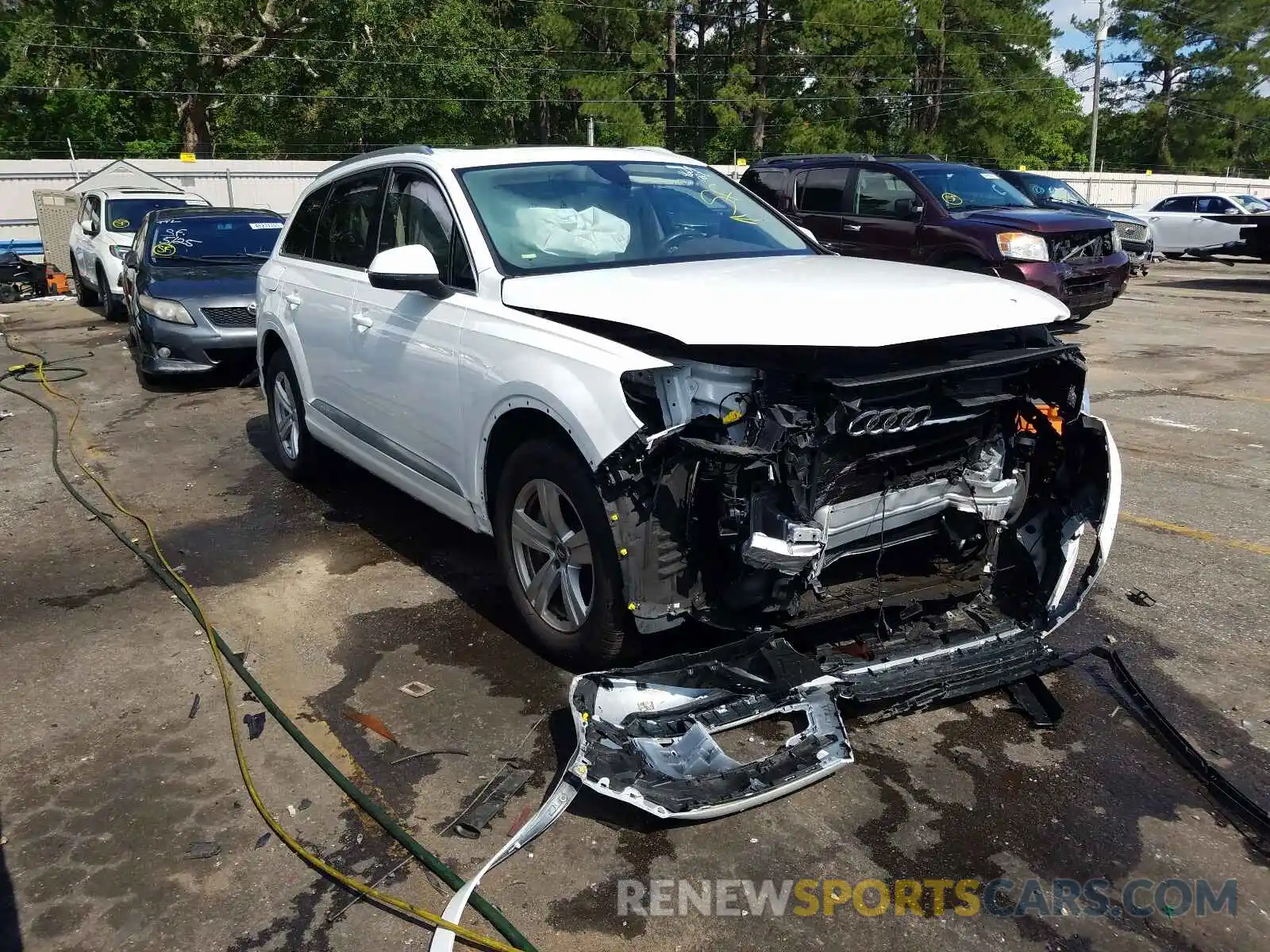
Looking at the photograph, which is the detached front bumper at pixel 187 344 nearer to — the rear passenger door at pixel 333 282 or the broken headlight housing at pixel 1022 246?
the rear passenger door at pixel 333 282

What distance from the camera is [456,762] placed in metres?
3.55

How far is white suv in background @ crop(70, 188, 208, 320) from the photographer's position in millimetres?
15016

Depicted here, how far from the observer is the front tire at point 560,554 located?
3.61 metres

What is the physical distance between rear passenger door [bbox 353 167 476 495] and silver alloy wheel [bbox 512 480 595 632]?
496 millimetres

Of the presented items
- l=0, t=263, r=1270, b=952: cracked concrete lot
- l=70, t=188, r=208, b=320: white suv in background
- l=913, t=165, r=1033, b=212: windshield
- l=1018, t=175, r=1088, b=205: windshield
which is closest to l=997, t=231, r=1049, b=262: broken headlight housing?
l=913, t=165, r=1033, b=212: windshield

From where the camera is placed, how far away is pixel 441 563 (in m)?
5.38

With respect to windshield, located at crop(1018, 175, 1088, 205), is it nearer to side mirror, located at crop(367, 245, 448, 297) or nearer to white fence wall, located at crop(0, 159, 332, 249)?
side mirror, located at crop(367, 245, 448, 297)

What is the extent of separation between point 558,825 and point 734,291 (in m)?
1.89

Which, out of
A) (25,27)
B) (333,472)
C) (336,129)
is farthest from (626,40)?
(333,472)

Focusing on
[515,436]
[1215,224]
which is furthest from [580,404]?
[1215,224]

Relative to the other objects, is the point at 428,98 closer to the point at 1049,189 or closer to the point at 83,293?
the point at 83,293

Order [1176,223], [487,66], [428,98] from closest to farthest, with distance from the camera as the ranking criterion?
[1176,223] < [428,98] < [487,66]

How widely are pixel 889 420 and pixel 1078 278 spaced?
8.86 meters

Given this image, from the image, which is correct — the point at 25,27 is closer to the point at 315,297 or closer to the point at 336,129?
the point at 336,129
